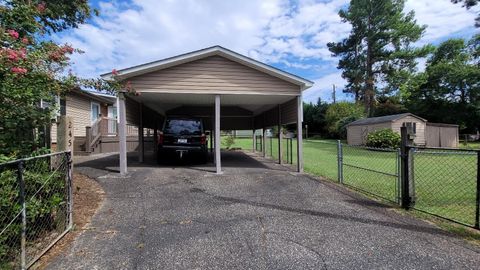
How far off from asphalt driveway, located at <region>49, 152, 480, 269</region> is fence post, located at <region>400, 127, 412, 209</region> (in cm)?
36

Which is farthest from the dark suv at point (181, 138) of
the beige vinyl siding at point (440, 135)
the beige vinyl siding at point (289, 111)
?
the beige vinyl siding at point (440, 135)

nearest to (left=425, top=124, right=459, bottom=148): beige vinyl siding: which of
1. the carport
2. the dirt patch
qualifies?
the carport

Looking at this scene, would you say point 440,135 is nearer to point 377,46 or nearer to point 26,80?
point 377,46

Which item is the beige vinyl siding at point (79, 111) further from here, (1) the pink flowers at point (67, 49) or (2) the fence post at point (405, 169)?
(2) the fence post at point (405, 169)

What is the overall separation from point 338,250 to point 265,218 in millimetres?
1470

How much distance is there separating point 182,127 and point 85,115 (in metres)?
9.69

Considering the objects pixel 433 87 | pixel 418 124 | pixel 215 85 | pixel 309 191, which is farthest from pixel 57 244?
pixel 433 87

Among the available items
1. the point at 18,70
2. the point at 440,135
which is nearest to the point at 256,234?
the point at 18,70

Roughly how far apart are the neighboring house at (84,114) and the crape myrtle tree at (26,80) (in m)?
9.42

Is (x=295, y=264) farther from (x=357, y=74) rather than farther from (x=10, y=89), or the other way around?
(x=357, y=74)

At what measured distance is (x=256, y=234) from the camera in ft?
13.8

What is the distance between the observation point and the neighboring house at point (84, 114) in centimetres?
1491

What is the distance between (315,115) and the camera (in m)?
47.7

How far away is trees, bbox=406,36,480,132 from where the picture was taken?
36.0m
